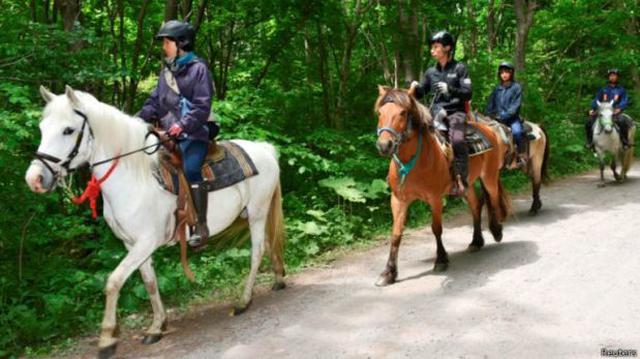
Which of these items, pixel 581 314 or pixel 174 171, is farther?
pixel 174 171

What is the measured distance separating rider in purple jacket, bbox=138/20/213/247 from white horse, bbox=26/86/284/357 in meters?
0.23

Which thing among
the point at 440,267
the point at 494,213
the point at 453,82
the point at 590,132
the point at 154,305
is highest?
the point at 453,82

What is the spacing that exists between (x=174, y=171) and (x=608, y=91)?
12.0 metres

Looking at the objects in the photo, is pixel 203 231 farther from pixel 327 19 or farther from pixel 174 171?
pixel 327 19

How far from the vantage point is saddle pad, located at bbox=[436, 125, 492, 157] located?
21.0ft

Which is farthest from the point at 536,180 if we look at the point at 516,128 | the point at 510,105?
the point at 510,105

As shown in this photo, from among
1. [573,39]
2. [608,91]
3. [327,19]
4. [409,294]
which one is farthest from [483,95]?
[409,294]

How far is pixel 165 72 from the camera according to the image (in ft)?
16.4

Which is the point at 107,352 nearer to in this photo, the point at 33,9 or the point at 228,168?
the point at 228,168

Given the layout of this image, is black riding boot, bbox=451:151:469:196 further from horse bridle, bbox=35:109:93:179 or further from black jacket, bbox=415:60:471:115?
horse bridle, bbox=35:109:93:179

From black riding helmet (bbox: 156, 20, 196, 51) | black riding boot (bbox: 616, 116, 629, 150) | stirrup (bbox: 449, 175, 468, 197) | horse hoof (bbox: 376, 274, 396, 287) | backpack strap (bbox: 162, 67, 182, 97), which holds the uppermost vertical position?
black riding helmet (bbox: 156, 20, 196, 51)

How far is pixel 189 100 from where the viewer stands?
16.3 feet

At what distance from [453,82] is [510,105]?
10.3 feet

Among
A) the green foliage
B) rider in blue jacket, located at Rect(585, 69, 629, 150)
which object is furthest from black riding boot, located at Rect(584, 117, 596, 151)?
the green foliage
